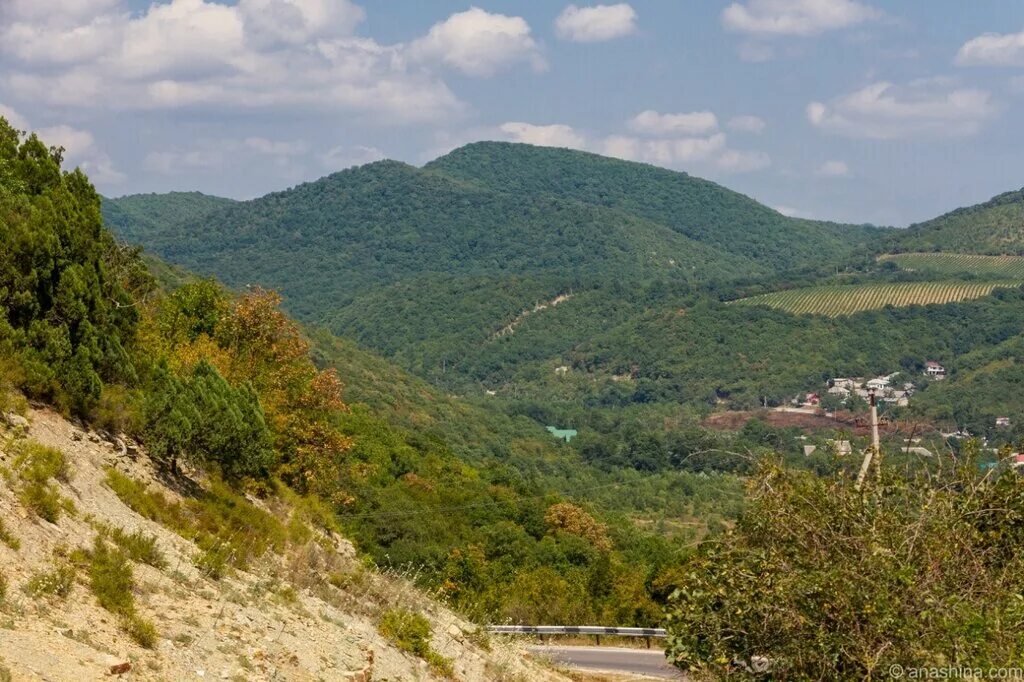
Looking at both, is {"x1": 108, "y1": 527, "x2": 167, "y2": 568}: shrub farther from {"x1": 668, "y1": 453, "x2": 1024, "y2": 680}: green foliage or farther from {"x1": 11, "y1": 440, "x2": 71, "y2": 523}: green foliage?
{"x1": 668, "y1": 453, "x2": 1024, "y2": 680}: green foliage

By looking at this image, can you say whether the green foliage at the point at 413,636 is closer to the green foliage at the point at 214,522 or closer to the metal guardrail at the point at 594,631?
the green foliage at the point at 214,522

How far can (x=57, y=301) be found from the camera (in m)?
18.7

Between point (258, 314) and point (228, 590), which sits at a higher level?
point (258, 314)

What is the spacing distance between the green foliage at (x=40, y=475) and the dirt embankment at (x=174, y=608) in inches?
2.3

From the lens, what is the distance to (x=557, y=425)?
168 metres

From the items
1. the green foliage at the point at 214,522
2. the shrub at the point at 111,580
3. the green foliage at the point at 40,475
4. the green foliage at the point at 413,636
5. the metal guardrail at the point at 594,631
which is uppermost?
the green foliage at the point at 40,475

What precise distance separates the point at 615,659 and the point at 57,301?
14347mm

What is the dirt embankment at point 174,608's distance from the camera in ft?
33.0

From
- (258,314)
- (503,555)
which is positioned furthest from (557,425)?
(258,314)

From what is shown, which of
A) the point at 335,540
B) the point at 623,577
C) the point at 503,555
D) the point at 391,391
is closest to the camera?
the point at 335,540

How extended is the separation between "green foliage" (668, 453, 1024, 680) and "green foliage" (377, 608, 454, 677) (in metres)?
3.37

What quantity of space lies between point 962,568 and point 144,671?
8454 millimetres

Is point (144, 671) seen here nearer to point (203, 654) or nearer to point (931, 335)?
point (203, 654)

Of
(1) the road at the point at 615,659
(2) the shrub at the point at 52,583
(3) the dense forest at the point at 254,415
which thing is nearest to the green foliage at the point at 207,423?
(3) the dense forest at the point at 254,415
